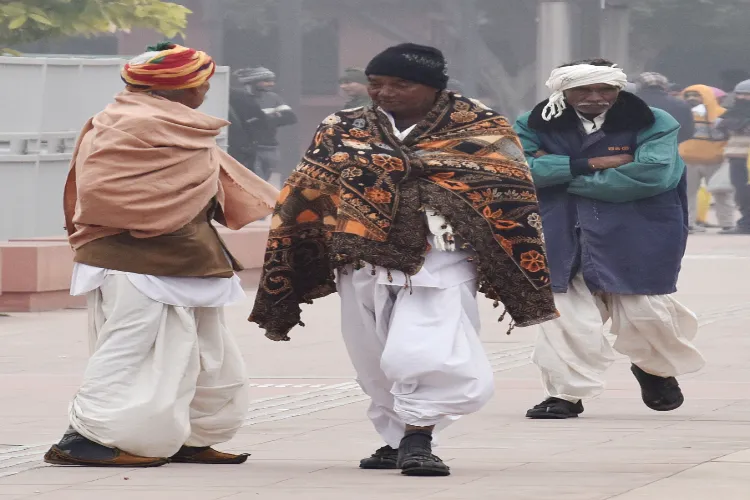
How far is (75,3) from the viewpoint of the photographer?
748 inches

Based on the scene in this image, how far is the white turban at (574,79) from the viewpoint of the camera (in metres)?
9.22

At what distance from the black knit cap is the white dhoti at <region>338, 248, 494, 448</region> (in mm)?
606

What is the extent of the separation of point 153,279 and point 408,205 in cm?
97

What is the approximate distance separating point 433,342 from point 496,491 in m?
0.64

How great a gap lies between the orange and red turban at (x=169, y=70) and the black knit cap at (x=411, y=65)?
690 millimetres

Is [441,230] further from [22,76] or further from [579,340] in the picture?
[22,76]

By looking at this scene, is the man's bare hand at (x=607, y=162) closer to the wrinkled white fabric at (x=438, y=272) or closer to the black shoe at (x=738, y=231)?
the wrinkled white fabric at (x=438, y=272)

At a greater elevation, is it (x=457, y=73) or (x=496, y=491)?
(x=496, y=491)

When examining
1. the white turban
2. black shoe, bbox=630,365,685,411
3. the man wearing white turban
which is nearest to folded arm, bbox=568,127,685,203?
the man wearing white turban

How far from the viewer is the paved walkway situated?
6754 millimetres

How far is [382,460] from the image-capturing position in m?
7.39

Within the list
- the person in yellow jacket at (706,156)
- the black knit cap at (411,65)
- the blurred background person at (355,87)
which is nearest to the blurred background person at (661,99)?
the person in yellow jacket at (706,156)

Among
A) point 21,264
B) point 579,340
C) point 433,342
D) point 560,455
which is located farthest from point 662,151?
point 21,264

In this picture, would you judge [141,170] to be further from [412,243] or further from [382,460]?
[382,460]
